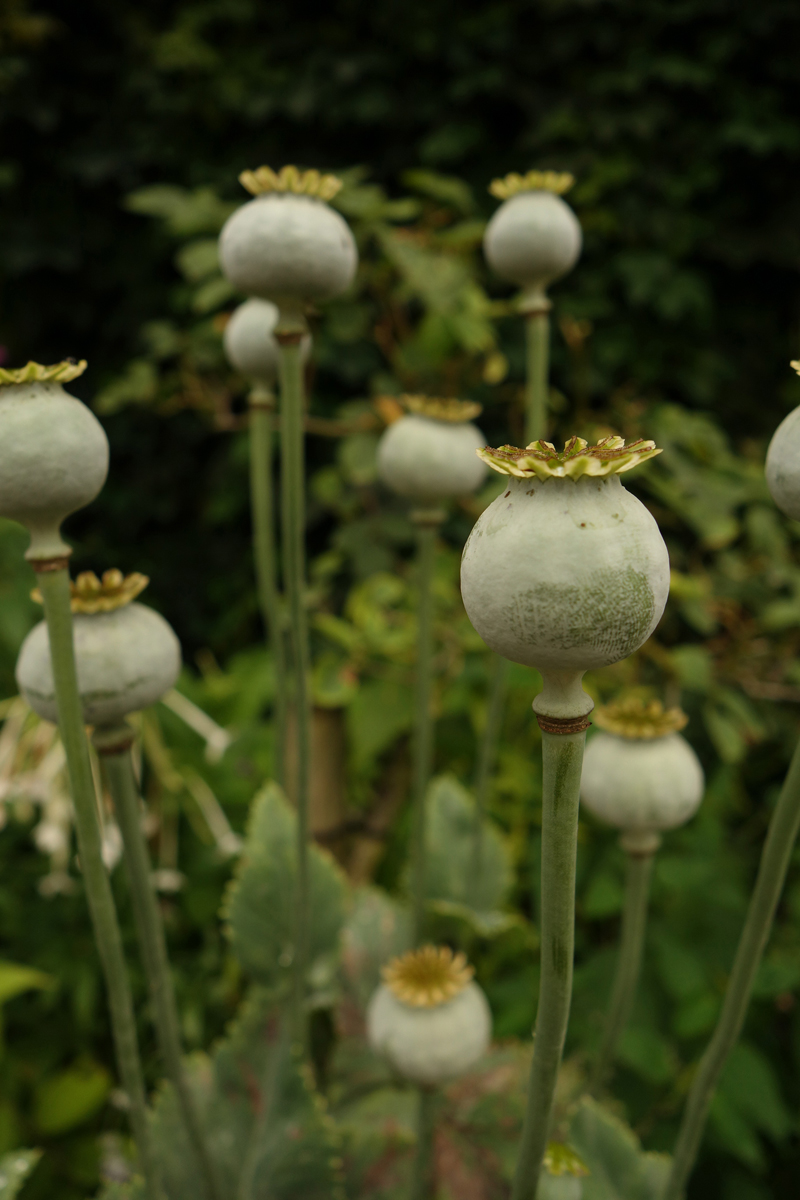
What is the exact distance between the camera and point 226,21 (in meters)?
1.21

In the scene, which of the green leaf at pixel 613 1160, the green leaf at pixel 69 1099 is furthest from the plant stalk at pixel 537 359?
the green leaf at pixel 69 1099

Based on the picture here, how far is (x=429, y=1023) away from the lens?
1.31 ft

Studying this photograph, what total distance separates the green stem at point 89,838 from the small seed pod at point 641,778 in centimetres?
20

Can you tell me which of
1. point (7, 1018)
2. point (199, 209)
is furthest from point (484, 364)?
Answer: point (7, 1018)

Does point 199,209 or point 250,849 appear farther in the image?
point 199,209

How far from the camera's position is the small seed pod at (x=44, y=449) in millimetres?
259

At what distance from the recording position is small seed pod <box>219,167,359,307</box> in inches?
13.5

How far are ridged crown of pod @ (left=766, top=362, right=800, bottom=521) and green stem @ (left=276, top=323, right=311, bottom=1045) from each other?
0.19 m

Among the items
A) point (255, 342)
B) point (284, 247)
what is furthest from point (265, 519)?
point (284, 247)

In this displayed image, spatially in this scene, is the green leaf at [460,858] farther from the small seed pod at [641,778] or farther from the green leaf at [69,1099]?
the green leaf at [69,1099]

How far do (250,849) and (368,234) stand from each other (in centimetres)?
70

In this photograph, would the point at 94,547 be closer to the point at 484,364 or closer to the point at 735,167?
the point at 484,364

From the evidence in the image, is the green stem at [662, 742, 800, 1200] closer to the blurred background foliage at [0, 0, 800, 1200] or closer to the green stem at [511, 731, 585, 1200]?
the green stem at [511, 731, 585, 1200]

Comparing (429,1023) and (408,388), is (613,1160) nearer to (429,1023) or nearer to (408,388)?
(429,1023)
